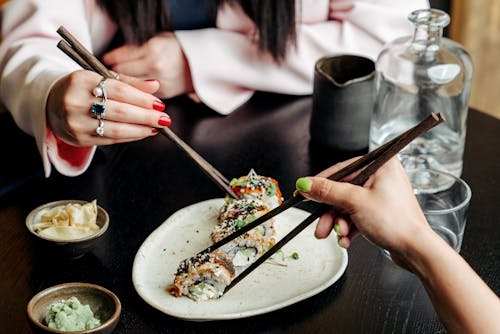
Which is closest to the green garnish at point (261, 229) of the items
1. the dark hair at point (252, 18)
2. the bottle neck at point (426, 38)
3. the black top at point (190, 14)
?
the bottle neck at point (426, 38)

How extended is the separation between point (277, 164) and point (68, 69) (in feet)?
A: 1.51

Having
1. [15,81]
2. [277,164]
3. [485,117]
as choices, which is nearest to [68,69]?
[15,81]

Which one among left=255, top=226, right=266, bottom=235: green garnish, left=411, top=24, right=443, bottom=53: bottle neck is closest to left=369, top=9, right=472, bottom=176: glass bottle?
left=411, top=24, right=443, bottom=53: bottle neck

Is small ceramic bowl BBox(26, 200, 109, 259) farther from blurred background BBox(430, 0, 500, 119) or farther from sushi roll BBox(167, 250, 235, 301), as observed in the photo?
blurred background BBox(430, 0, 500, 119)

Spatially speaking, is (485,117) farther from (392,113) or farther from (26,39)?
(26,39)

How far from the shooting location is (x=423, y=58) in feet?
4.86

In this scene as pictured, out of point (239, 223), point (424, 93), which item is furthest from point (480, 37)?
point (239, 223)

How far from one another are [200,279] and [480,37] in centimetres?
197

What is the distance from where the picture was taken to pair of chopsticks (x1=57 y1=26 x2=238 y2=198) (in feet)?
3.80

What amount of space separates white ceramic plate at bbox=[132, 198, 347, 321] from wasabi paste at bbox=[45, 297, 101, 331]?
0.10m

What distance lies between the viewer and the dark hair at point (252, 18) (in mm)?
1708

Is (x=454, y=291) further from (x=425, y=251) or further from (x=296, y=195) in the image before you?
(x=296, y=195)

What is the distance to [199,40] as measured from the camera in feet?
5.70

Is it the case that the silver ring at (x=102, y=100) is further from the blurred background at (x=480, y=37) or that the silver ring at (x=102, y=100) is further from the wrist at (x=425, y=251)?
the blurred background at (x=480, y=37)
